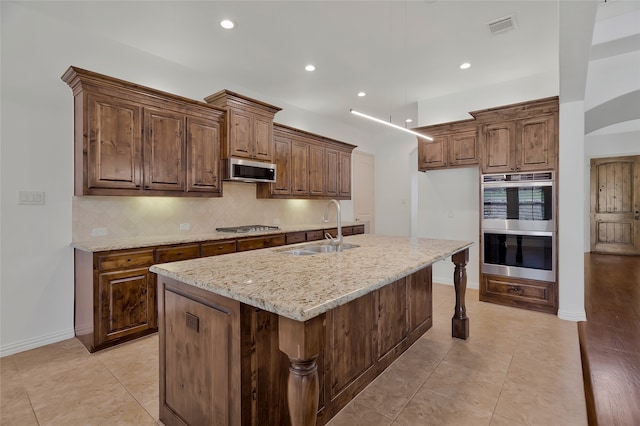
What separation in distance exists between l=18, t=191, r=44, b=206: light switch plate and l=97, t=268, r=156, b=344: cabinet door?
0.92m

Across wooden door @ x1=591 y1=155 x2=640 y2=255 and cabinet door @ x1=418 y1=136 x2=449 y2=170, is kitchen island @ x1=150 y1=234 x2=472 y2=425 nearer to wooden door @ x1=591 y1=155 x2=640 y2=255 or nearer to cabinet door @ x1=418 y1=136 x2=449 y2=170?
cabinet door @ x1=418 y1=136 x2=449 y2=170

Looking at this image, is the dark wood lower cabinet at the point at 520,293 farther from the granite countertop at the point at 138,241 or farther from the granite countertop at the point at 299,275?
the granite countertop at the point at 138,241

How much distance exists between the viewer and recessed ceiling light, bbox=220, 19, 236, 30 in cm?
298

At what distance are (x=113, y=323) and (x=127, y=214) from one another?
1150mm

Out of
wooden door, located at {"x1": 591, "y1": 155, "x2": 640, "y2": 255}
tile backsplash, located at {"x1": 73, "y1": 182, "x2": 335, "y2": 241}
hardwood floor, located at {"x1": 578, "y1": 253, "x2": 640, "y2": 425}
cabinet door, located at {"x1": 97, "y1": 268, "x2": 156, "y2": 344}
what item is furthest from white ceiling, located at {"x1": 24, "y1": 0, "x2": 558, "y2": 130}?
wooden door, located at {"x1": 591, "y1": 155, "x2": 640, "y2": 255}

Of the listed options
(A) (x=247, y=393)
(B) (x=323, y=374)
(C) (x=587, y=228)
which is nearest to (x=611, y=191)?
(C) (x=587, y=228)

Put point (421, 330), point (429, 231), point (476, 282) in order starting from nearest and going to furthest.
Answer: point (421, 330)
point (476, 282)
point (429, 231)

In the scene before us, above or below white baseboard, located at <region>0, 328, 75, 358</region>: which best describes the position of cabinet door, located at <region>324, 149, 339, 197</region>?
above

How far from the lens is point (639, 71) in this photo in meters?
3.43

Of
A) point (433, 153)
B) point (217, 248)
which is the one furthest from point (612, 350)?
point (217, 248)

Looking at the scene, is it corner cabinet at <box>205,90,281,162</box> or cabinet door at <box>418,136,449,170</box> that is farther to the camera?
cabinet door at <box>418,136,449,170</box>

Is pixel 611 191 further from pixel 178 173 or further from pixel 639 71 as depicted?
pixel 178 173

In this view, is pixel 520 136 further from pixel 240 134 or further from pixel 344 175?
pixel 240 134

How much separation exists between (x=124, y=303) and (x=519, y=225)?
14.3ft
